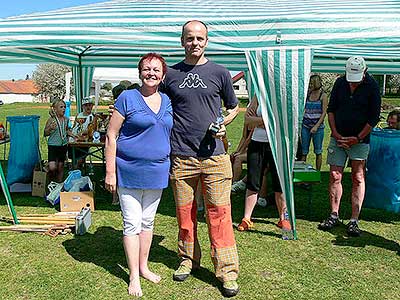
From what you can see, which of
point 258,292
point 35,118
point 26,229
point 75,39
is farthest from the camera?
point 35,118

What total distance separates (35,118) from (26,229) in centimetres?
232

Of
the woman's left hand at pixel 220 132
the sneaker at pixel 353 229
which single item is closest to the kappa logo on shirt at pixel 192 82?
the woman's left hand at pixel 220 132

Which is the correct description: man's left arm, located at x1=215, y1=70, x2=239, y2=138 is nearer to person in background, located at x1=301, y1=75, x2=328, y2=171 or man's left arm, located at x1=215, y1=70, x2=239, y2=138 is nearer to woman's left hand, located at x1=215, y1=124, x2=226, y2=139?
woman's left hand, located at x1=215, y1=124, x2=226, y2=139

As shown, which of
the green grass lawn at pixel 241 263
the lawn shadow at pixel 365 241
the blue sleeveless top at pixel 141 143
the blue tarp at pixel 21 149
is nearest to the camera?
the blue sleeveless top at pixel 141 143

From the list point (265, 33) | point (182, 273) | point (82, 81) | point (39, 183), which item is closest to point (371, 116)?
point (265, 33)

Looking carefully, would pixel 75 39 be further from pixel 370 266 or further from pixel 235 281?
pixel 370 266

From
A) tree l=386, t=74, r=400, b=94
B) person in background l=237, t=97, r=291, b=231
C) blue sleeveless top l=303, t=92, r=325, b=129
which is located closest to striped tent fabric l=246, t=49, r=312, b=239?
person in background l=237, t=97, r=291, b=231

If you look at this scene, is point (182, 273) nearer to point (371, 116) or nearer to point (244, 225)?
point (244, 225)

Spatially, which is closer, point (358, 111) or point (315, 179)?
point (358, 111)

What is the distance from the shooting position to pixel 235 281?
3.18 meters

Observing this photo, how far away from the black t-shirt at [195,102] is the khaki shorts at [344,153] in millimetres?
1726

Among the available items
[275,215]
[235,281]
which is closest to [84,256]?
[235,281]

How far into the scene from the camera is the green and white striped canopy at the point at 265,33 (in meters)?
3.77

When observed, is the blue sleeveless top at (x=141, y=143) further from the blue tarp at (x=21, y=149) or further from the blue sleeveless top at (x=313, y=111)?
the blue sleeveless top at (x=313, y=111)
